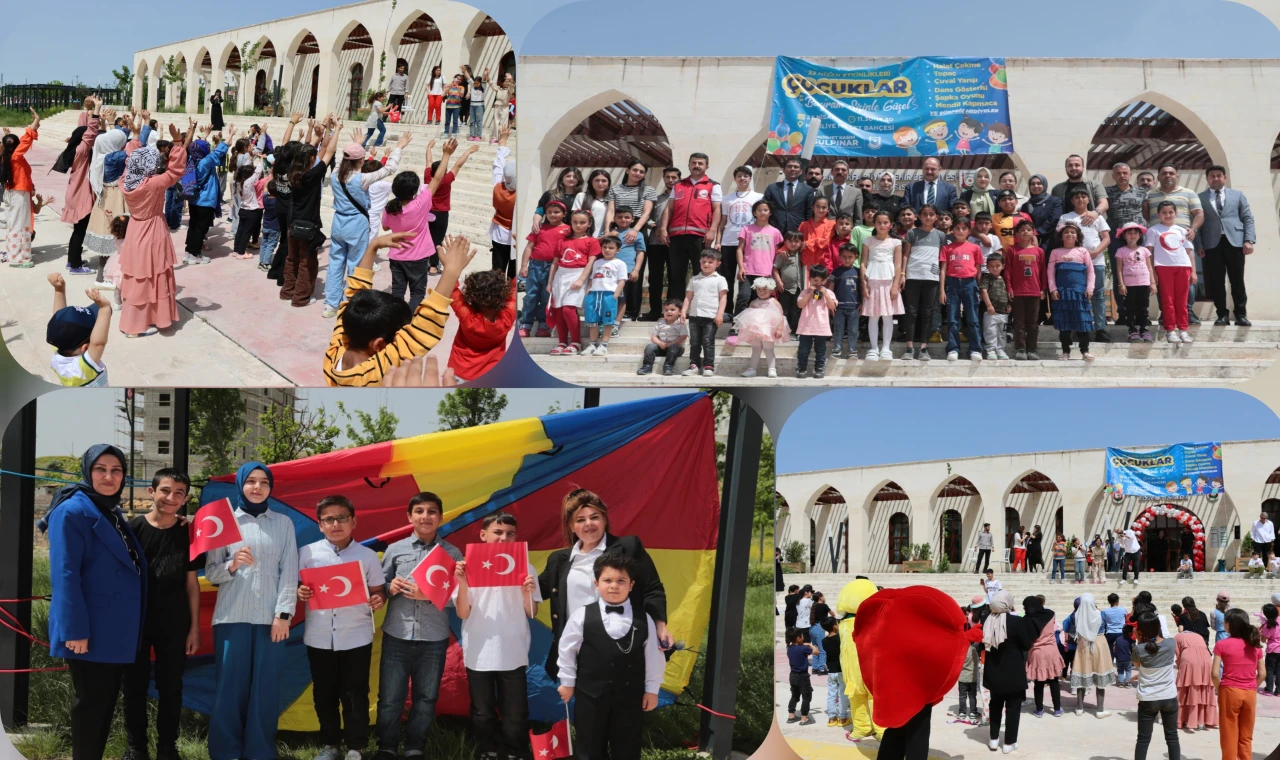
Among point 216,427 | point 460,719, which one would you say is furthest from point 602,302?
point 460,719

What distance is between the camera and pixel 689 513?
187 inches

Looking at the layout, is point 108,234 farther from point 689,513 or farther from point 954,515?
point 954,515

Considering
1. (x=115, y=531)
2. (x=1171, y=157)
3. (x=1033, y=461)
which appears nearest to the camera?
(x=115, y=531)

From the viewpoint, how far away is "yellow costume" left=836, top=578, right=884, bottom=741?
4746 millimetres

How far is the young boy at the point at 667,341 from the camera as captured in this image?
18.1ft

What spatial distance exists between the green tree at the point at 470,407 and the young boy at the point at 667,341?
0.94 meters

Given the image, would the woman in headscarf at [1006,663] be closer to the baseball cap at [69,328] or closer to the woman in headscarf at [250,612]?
the woman in headscarf at [250,612]

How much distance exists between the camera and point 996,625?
4820 mm

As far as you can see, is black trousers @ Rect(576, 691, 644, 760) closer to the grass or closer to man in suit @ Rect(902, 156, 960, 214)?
the grass

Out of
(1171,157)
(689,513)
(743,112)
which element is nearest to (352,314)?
(689,513)

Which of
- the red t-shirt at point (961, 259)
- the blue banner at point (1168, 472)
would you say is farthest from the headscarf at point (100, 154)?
the blue banner at point (1168, 472)

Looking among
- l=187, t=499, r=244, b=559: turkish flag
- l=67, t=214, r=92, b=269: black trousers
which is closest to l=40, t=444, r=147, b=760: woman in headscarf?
l=187, t=499, r=244, b=559: turkish flag

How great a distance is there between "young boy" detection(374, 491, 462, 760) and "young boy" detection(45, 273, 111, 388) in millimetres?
1793

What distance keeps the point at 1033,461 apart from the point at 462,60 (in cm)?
322
